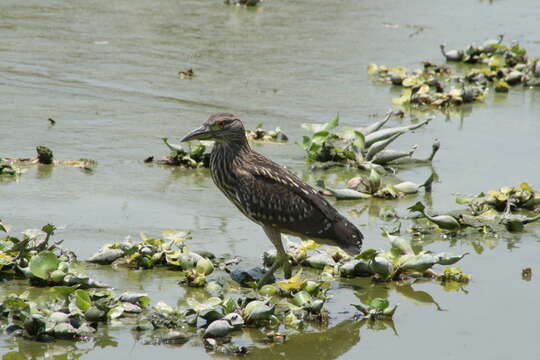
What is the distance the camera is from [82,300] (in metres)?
5.98

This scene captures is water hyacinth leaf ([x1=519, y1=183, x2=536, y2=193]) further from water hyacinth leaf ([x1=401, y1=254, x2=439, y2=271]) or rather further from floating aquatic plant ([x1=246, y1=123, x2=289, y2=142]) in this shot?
floating aquatic plant ([x1=246, y1=123, x2=289, y2=142])

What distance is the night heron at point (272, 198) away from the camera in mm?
7363

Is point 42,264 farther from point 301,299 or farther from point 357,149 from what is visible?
point 357,149

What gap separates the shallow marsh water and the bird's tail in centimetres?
27

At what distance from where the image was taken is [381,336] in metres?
6.28

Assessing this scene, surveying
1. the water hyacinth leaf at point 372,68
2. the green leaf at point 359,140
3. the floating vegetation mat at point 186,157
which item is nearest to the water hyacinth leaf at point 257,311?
the floating vegetation mat at point 186,157

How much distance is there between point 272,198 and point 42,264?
1.82m

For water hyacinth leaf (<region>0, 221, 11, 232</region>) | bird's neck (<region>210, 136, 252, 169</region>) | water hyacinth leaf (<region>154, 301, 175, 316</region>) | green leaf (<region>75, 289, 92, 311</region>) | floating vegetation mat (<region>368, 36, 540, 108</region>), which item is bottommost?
water hyacinth leaf (<region>154, 301, 175, 316</region>)

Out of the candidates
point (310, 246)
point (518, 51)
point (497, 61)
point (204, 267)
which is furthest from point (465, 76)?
point (204, 267)

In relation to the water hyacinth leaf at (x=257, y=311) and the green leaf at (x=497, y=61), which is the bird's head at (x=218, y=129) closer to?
the water hyacinth leaf at (x=257, y=311)

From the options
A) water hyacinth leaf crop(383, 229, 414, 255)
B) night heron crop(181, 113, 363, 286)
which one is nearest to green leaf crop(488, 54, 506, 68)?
water hyacinth leaf crop(383, 229, 414, 255)

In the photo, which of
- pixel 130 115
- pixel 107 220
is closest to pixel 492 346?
pixel 107 220

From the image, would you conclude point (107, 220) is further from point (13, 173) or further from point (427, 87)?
point (427, 87)

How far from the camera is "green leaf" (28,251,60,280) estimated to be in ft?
21.2
